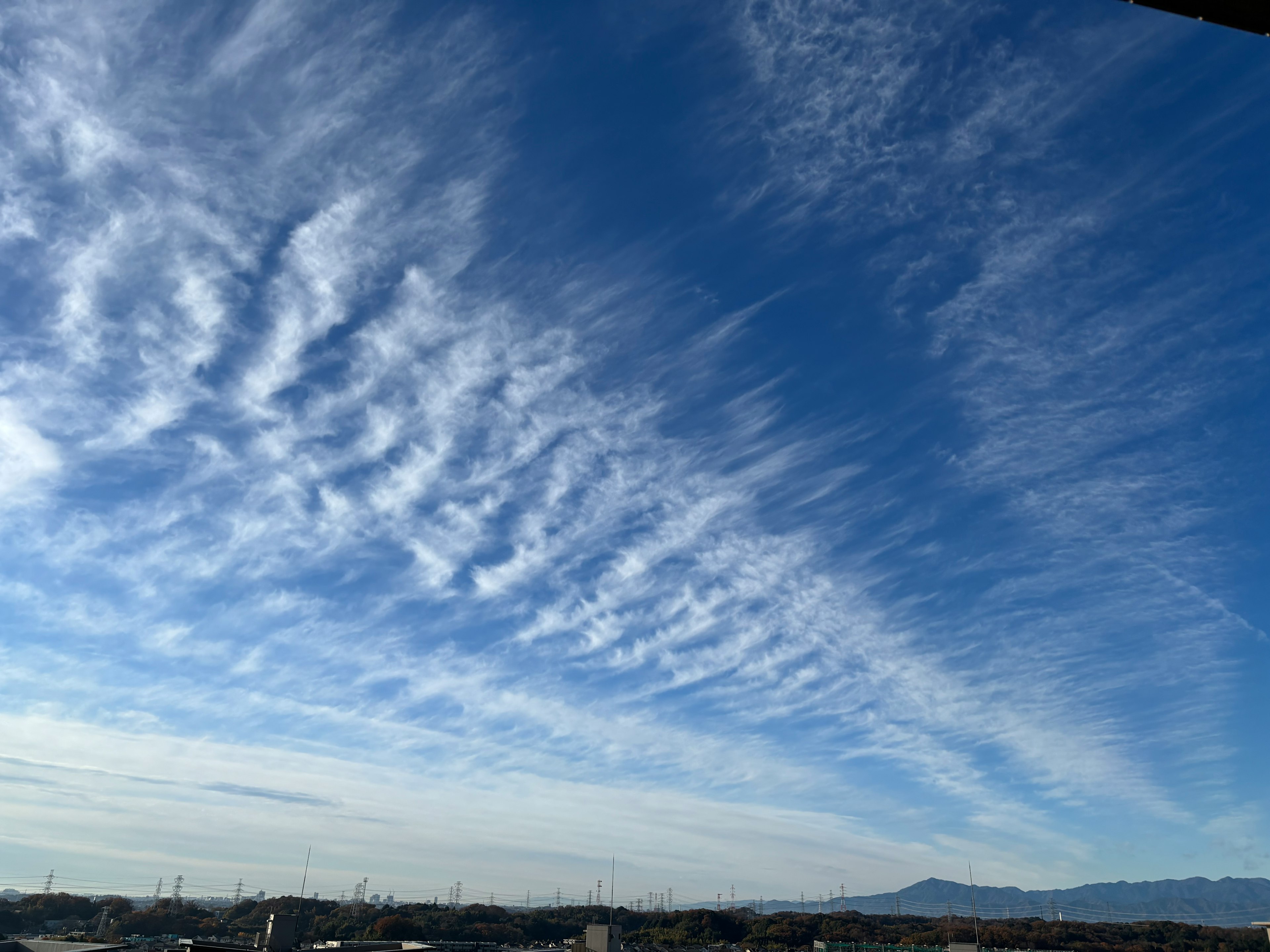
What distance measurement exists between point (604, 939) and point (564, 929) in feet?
491

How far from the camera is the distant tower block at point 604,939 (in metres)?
49.6

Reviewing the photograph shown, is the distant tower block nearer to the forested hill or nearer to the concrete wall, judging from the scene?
the concrete wall

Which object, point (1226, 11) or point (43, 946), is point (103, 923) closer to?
point (43, 946)

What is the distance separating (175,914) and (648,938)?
10531 cm

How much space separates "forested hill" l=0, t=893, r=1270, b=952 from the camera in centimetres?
14575

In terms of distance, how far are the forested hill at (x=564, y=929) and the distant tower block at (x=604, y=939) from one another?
4068 inches

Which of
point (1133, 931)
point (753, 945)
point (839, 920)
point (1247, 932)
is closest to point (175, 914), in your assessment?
point (753, 945)

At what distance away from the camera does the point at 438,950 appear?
50.4m

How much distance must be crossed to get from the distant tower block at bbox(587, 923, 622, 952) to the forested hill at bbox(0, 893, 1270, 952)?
10332 centimetres

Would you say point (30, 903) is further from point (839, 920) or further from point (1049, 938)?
point (1049, 938)

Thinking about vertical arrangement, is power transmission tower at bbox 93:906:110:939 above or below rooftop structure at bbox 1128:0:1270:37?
below

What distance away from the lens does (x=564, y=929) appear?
579 feet

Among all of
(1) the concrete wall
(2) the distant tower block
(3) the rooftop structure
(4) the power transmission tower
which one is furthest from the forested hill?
(3) the rooftop structure

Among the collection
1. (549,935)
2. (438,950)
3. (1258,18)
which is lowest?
(549,935)
